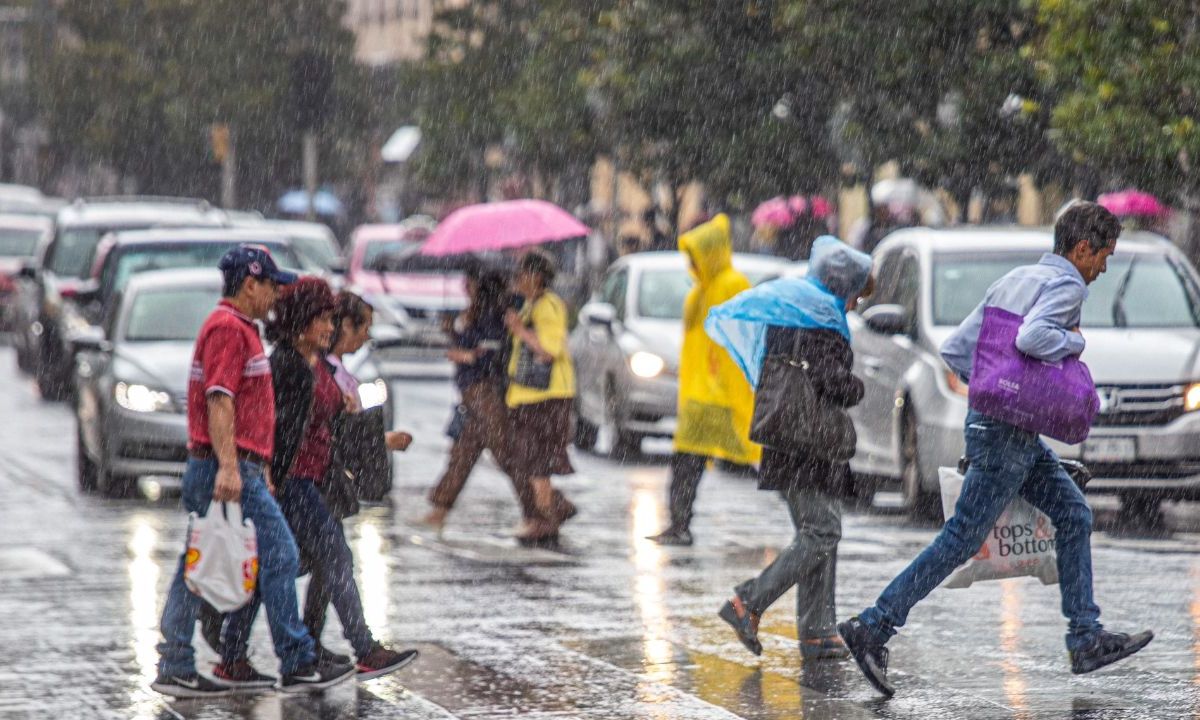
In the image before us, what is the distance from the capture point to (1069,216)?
8.41 meters

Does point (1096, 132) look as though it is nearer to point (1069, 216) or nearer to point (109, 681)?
point (1069, 216)

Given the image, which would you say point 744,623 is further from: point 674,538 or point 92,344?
point 92,344

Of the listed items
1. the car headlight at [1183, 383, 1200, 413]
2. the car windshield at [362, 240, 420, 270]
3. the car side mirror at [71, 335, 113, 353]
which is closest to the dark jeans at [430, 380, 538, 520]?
the car side mirror at [71, 335, 113, 353]

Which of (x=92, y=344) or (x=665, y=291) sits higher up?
(x=665, y=291)

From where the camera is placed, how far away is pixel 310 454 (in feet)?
28.2

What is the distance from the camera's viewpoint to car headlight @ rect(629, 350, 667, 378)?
1880cm

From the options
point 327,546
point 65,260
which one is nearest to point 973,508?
point 327,546

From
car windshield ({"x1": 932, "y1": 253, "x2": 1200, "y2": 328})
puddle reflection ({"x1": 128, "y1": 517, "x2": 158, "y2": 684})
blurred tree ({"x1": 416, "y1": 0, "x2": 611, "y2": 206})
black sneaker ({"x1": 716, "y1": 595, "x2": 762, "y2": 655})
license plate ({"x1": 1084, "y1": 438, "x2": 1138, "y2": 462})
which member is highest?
blurred tree ({"x1": 416, "y1": 0, "x2": 611, "y2": 206})

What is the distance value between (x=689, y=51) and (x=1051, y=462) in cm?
1790

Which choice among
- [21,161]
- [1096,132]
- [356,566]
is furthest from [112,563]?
[21,161]

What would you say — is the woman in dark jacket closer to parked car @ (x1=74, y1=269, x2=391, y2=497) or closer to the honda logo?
parked car @ (x1=74, y1=269, x2=391, y2=497)

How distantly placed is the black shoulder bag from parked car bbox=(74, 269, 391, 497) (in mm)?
5832

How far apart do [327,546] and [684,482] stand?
15.3 ft

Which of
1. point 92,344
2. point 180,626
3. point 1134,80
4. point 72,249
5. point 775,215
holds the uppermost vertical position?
point 1134,80
